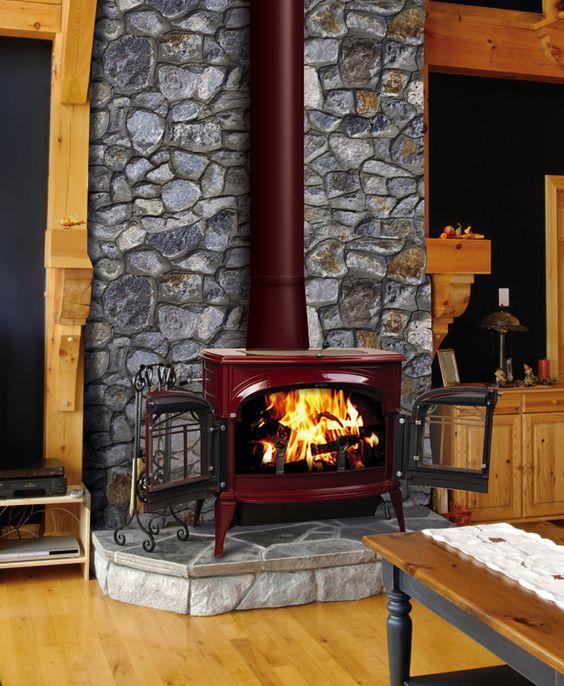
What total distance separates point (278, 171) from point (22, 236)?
1361 mm

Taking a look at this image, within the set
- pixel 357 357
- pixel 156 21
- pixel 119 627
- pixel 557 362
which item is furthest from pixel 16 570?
pixel 557 362

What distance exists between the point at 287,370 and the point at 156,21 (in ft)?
6.40

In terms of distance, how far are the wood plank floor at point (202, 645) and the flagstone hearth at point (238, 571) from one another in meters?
0.06

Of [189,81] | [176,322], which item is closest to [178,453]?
[176,322]

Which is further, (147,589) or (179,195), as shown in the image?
(179,195)

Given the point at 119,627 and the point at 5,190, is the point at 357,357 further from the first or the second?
the point at 5,190

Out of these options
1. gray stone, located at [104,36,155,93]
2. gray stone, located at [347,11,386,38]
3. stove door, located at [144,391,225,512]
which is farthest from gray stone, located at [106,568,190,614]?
gray stone, located at [347,11,386,38]

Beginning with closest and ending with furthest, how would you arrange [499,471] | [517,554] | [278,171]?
1. [517,554]
2. [278,171]
3. [499,471]

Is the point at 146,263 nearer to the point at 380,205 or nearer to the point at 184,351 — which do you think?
the point at 184,351

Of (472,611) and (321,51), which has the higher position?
(321,51)

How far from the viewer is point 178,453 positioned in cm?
405

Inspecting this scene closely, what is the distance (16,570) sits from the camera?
445 centimetres

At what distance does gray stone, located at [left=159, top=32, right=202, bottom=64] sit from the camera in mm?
4617

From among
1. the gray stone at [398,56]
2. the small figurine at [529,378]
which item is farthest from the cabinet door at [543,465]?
the gray stone at [398,56]
